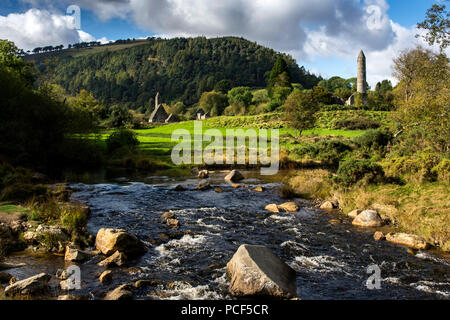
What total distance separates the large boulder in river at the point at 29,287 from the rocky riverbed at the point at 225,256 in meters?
0.30

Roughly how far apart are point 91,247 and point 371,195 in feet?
42.7

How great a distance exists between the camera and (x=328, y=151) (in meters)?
33.1

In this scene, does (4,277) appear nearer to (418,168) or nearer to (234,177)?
(234,177)

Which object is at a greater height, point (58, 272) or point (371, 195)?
point (371, 195)

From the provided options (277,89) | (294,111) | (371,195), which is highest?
(277,89)

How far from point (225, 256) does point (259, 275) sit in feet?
8.67

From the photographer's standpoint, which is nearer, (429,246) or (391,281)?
(391,281)

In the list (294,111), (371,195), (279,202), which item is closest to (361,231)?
(371,195)

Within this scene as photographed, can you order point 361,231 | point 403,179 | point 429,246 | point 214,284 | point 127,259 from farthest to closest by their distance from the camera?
point 403,179 < point 361,231 < point 429,246 < point 127,259 < point 214,284

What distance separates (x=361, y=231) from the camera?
1288cm

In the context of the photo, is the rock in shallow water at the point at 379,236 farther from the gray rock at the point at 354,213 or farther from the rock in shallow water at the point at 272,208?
the rock in shallow water at the point at 272,208

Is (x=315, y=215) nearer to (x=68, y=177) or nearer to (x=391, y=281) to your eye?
(x=391, y=281)

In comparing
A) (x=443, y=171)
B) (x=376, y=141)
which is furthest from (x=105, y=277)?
(x=376, y=141)
